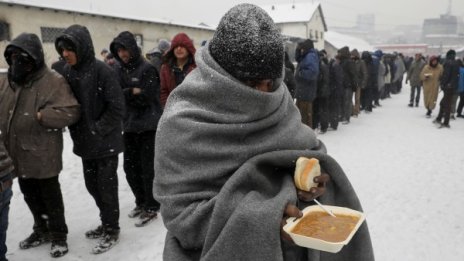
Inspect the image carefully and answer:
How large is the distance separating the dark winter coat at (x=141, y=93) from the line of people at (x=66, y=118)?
0.01 m

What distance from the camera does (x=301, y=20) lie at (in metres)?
40.7

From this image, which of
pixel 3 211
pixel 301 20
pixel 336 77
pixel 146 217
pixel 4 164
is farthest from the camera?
pixel 301 20

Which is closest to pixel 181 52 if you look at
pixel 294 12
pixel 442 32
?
pixel 294 12

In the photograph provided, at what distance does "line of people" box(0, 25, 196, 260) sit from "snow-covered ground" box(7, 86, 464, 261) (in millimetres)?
250

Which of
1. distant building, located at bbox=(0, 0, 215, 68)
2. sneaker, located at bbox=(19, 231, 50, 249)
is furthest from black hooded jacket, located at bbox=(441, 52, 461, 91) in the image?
distant building, located at bbox=(0, 0, 215, 68)

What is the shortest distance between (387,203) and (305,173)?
392 centimetres

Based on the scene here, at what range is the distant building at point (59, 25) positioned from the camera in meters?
11.9

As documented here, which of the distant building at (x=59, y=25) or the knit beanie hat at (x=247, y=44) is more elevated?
the distant building at (x=59, y=25)

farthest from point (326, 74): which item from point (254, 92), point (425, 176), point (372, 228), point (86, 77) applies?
point (254, 92)

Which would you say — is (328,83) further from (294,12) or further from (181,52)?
(294,12)

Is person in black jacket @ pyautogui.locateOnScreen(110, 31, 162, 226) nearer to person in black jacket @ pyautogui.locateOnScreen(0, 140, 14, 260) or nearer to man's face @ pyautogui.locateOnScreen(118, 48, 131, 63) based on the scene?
man's face @ pyautogui.locateOnScreen(118, 48, 131, 63)

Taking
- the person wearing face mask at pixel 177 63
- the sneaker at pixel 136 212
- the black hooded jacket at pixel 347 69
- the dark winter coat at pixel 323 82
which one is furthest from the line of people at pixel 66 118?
the black hooded jacket at pixel 347 69

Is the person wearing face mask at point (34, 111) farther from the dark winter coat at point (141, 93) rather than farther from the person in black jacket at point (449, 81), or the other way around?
the person in black jacket at point (449, 81)

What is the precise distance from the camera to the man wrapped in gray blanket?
122 cm
